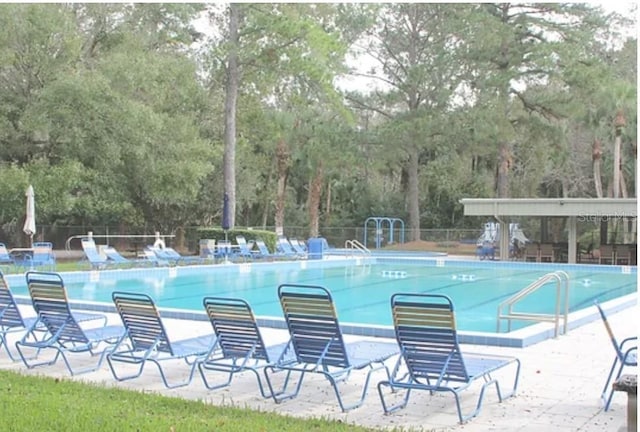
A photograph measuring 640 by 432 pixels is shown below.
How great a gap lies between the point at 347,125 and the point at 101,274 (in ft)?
58.7

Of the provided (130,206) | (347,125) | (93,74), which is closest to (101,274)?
(93,74)

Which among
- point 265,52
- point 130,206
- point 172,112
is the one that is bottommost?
point 130,206

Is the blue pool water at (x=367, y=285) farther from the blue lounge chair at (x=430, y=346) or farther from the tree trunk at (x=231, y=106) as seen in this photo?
the blue lounge chair at (x=430, y=346)

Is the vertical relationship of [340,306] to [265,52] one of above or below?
below

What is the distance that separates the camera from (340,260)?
25.2 meters

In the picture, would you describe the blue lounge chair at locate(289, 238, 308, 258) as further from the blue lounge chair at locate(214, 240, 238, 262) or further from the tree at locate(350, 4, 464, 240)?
the tree at locate(350, 4, 464, 240)

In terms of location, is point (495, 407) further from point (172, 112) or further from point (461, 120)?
point (461, 120)

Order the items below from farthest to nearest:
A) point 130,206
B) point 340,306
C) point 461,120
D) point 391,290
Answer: point 461,120 → point 130,206 → point 391,290 → point 340,306

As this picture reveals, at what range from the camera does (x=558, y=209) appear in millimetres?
24547

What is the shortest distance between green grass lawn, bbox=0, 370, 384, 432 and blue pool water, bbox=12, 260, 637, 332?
20.5 ft

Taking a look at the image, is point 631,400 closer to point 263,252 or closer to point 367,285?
point 367,285

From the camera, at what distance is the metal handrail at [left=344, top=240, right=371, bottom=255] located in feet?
97.0

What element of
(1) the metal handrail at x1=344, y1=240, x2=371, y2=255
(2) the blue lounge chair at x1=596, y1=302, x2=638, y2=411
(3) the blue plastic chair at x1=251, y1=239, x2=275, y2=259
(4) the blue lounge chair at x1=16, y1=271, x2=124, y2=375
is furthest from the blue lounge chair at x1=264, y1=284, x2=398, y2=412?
(1) the metal handrail at x1=344, y1=240, x2=371, y2=255

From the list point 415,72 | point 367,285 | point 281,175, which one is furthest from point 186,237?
point 367,285
